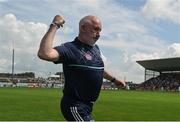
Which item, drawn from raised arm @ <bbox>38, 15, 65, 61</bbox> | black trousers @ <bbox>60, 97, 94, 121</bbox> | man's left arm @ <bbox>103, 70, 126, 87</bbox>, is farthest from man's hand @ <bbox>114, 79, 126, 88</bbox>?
raised arm @ <bbox>38, 15, 65, 61</bbox>

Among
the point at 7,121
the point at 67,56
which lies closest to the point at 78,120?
the point at 67,56

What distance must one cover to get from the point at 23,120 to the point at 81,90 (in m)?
12.7

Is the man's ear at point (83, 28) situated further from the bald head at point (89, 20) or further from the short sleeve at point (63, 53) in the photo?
the short sleeve at point (63, 53)

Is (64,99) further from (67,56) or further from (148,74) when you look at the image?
(148,74)

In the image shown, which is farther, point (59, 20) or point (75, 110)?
point (75, 110)

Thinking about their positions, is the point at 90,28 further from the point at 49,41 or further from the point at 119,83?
the point at 119,83

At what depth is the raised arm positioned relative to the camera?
5359 millimetres

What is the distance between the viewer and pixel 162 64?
12331 centimetres

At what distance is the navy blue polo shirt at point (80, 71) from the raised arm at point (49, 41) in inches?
17.0

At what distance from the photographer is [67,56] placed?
5918 mm

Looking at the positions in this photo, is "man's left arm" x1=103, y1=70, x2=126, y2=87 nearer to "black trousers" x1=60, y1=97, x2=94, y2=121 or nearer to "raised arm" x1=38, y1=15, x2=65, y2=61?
"black trousers" x1=60, y1=97, x2=94, y2=121

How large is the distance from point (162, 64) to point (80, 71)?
118518mm

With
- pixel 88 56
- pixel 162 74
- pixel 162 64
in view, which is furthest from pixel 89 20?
pixel 162 74

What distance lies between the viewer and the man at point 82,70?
19.5ft
